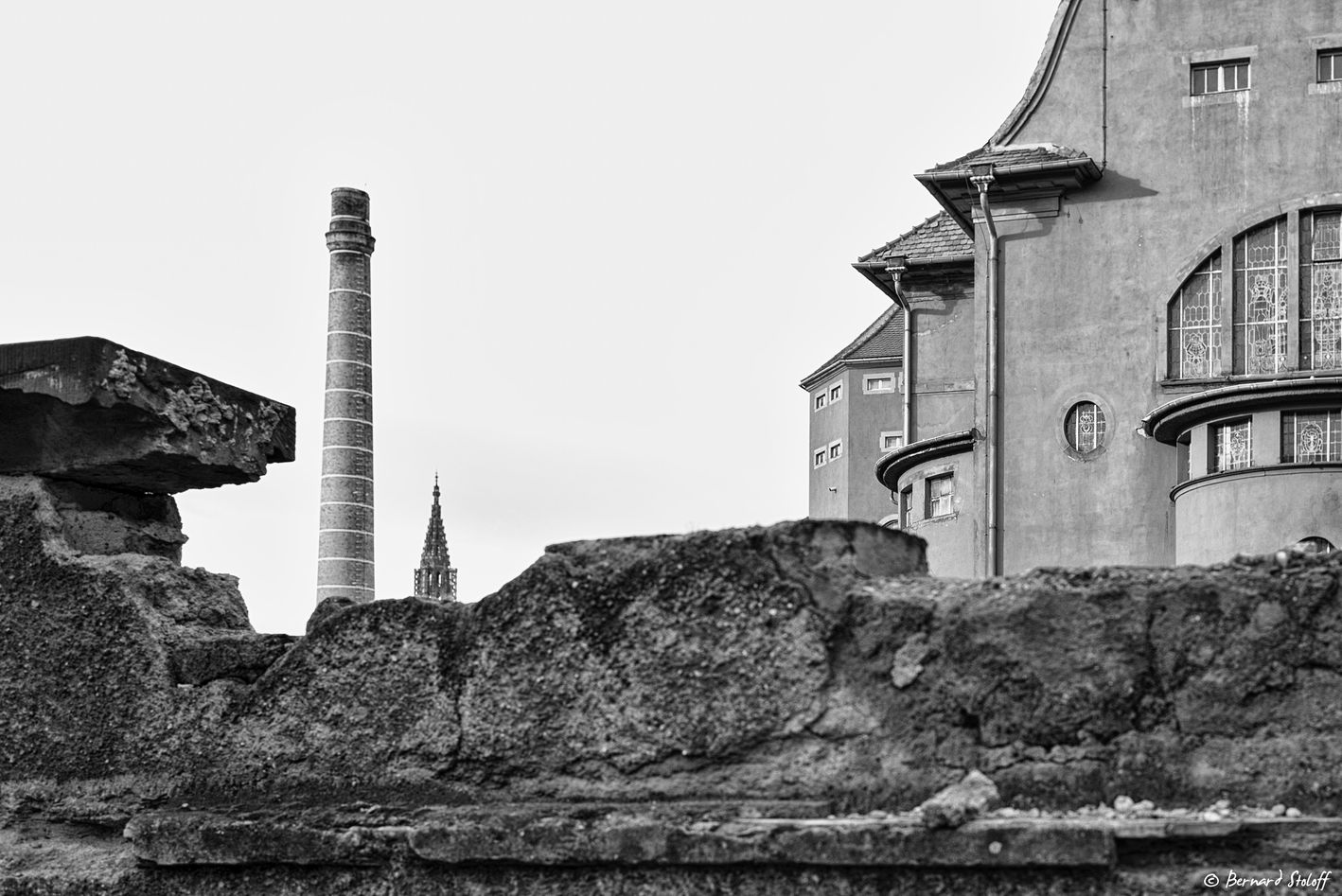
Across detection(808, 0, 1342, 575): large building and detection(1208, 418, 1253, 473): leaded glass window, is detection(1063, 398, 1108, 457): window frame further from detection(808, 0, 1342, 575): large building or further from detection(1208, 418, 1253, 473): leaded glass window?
detection(1208, 418, 1253, 473): leaded glass window

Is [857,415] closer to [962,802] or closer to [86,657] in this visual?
[86,657]

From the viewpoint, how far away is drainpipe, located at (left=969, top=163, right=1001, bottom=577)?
2998 centimetres

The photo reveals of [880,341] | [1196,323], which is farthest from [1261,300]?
[880,341]

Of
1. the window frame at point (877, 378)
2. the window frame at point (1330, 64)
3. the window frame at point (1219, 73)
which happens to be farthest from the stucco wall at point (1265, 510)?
the window frame at point (877, 378)

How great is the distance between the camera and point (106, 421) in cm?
502

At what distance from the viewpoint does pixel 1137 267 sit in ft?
99.6

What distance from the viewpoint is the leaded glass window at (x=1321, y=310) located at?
28.3 m

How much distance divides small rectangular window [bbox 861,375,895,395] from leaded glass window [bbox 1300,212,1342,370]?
2570 centimetres

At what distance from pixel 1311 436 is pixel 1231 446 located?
3.74ft

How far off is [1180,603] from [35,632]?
2709 mm

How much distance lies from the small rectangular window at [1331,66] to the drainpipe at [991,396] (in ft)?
16.4

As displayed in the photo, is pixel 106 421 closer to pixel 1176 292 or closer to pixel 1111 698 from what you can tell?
pixel 1111 698

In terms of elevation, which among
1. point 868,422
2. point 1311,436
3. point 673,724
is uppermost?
point 868,422

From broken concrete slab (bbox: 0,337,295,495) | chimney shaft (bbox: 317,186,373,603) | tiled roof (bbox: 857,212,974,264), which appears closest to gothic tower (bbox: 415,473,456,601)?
chimney shaft (bbox: 317,186,373,603)
